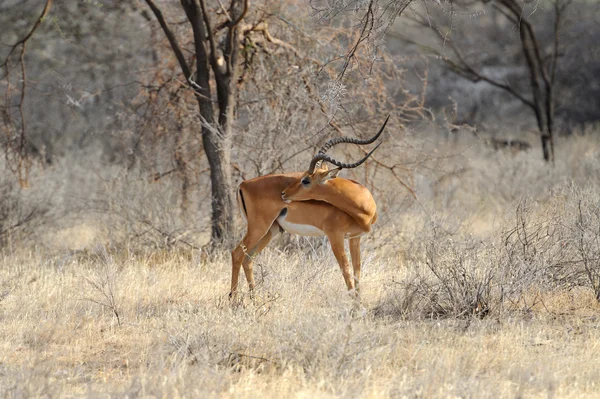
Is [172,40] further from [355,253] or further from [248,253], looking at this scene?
[355,253]

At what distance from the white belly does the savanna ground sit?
1.63 feet

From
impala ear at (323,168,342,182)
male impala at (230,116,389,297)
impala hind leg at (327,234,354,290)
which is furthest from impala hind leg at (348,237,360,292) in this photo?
impala ear at (323,168,342,182)

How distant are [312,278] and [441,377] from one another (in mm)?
2235

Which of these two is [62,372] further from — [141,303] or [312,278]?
[312,278]

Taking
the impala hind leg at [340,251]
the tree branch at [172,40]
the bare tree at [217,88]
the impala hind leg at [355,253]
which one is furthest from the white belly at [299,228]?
the tree branch at [172,40]

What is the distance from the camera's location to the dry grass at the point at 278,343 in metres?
4.93

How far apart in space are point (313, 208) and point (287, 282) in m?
0.81

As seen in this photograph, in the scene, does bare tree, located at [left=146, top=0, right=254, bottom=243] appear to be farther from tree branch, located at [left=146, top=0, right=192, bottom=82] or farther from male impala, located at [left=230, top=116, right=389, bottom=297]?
male impala, located at [left=230, top=116, right=389, bottom=297]

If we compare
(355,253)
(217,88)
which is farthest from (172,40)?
(355,253)

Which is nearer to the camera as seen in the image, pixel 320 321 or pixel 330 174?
pixel 320 321

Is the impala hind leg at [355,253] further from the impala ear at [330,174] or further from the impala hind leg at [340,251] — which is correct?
the impala ear at [330,174]

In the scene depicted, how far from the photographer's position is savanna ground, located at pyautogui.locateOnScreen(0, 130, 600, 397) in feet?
16.4

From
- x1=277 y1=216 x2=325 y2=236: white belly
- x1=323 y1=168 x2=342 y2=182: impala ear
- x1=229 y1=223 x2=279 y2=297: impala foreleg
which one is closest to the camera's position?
x1=323 y1=168 x2=342 y2=182: impala ear

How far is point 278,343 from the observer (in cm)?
540
